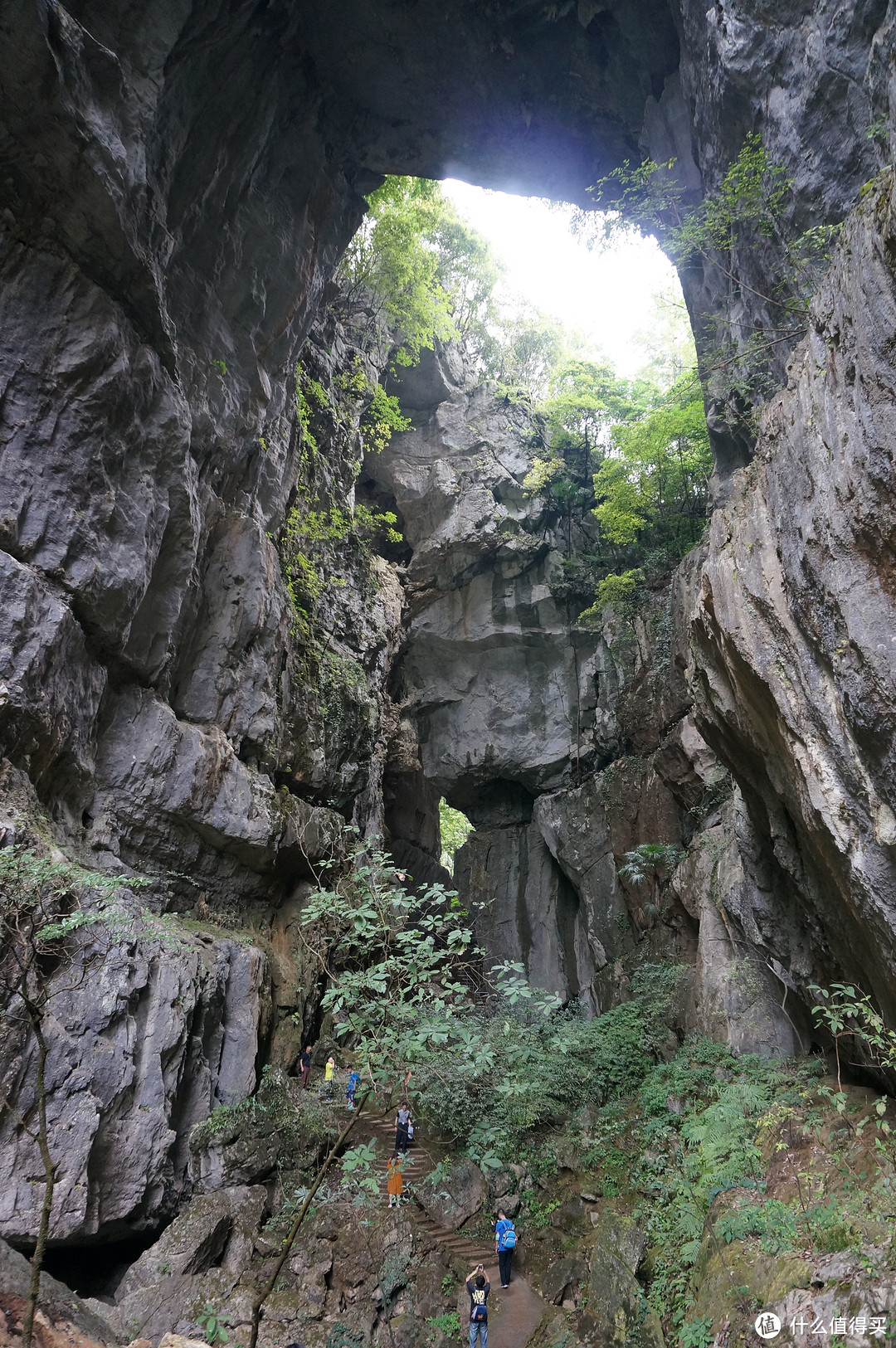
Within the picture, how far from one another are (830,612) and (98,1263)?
1079cm

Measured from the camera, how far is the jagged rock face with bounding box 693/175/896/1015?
4.71 m

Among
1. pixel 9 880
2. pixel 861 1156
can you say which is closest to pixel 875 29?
pixel 861 1156

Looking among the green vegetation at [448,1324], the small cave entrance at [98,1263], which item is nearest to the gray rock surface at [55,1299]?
the small cave entrance at [98,1263]

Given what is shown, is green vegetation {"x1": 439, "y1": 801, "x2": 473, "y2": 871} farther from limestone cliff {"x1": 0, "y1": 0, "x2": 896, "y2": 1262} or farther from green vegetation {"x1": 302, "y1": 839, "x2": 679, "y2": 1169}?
limestone cliff {"x1": 0, "y1": 0, "x2": 896, "y2": 1262}

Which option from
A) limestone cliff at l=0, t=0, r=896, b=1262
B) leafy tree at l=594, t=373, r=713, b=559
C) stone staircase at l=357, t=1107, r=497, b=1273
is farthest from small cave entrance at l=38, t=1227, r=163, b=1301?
leafy tree at l=594, t=373, r=713, b=559

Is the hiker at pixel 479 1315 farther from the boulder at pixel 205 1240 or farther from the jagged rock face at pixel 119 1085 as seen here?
the jagged rock face at pixel 119 1085

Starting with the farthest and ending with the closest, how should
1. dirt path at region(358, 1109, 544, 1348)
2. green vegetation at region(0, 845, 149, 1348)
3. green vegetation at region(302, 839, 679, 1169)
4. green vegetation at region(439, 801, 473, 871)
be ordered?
1. green vegetation at region(439, 801, 473, 871)
2. dirt path at region(358, 1109, 544, 1348)
3. green vegetation at region(0, 845, 149, 1348)
4. green vegetation at region(302, 839, 679, 1169)

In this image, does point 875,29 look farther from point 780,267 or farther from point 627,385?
point 627,385

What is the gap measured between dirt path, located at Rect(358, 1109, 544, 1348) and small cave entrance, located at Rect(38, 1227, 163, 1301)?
3.03m

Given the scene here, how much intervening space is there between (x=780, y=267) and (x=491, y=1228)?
47.3 feet

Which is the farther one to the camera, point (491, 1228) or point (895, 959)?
point (491, 1228)

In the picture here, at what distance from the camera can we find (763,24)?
30.5ft

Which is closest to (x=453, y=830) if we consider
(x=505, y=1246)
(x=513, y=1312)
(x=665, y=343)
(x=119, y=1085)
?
(x=665, y=343)

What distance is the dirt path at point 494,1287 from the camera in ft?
26.7
